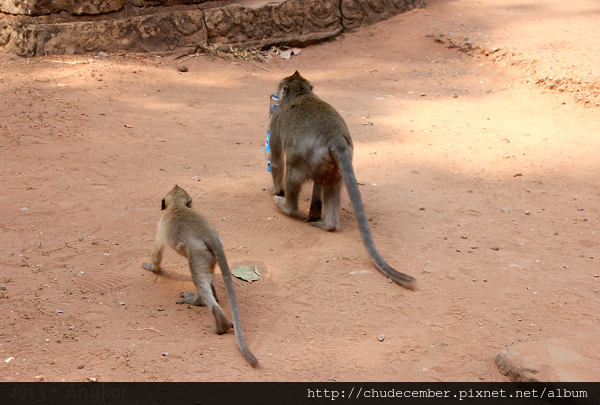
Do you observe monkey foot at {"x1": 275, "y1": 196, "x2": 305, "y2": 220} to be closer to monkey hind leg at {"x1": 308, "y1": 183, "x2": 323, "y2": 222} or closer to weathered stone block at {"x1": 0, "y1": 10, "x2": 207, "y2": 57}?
monkey hind leg at {"x1": 308, "y1": 183, "x2": 323, "y2": 222}

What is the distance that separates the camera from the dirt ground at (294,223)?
11.6 feet

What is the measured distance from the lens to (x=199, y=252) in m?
3.85

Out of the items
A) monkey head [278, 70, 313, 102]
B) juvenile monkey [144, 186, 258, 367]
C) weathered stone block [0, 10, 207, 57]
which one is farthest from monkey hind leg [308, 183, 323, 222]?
weathered stone block [0, 10, 207, 57]

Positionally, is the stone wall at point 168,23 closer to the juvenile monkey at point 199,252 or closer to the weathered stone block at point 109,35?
the weathered stone block at point 109,35

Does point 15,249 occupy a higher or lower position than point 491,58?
lower

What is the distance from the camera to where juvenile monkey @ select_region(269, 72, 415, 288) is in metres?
4.87

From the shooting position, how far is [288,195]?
17.8ft

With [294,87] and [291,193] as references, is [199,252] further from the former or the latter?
[294,87]

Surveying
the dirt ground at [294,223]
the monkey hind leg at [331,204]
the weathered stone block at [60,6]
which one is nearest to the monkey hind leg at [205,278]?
the dirt ground at [294,223]

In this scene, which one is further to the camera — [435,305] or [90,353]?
[435,305]

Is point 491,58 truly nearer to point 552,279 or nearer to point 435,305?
point 552,279

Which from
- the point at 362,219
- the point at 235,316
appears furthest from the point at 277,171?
the point at 235,316
